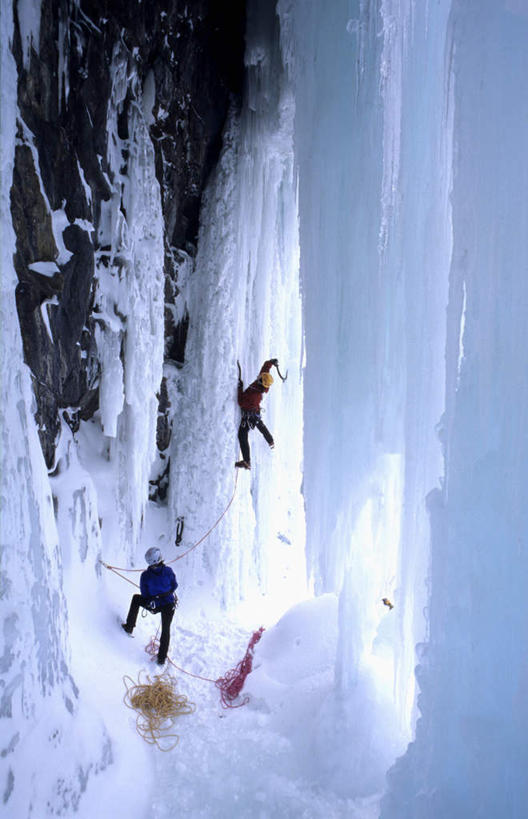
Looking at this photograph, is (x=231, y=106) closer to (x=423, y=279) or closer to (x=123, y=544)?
(x=423, y=279)

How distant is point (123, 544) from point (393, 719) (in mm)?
3616

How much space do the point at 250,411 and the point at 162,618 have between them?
2.98m

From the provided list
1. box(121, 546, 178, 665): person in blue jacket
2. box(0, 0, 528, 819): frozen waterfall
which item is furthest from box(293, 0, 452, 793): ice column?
box(121, 546, 178, 665): person in blue jacket

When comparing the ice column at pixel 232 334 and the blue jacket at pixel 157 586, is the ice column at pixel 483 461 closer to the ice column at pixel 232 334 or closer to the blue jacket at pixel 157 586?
the blue jacket at pixel 157 586

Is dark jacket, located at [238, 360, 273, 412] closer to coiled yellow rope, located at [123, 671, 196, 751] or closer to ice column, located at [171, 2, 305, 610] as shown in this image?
ice column, located at [171, 2, 305, 610]

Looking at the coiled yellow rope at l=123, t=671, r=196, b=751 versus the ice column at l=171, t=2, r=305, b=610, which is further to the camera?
the ice column at l=171, t=2, r=305, b=610

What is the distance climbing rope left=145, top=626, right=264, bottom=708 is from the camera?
4.39 m

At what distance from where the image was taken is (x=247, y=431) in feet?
22.0

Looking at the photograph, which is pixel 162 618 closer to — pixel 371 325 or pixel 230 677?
pixel 230 677

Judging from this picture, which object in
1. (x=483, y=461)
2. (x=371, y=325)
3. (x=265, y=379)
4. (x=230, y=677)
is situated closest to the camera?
(x=483, y=461)

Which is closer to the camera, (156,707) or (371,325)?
(371,325)

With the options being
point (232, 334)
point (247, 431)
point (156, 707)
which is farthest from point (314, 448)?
point (232, 334)

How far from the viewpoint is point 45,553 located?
9.59 ft

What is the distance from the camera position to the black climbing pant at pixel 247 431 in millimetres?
6660
